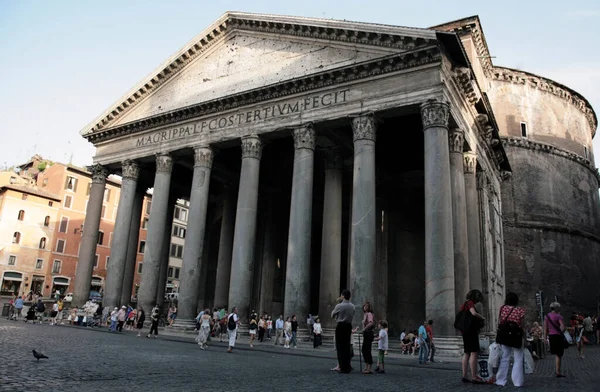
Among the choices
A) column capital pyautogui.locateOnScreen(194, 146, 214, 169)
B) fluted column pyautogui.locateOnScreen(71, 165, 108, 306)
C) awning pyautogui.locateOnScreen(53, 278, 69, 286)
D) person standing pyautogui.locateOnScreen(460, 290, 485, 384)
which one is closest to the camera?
person standing pyautogui.locateOnScreen(460, 290, 485, 384)

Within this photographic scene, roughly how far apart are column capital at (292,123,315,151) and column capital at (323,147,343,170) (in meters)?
2.08

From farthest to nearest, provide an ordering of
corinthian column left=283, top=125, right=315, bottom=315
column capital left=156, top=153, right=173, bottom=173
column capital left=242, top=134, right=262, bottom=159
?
column capital left=156, top=153, right=173, bottom=173 < column capital left=242, top=134, right=262, bottom=159 < corinthian column left=283, top=125, right=315, bottom=315

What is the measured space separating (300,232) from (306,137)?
11.7 feet

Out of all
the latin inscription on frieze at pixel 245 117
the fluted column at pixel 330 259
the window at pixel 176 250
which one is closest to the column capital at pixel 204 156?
the latin inscription on frieze at pixel 245 117

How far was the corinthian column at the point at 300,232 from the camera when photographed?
16.2 meters

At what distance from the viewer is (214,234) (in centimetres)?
2922

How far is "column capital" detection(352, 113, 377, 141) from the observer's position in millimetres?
16047

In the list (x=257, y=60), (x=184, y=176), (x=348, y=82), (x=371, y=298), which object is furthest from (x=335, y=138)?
(x=184, y=176)

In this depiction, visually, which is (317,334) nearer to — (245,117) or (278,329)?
(278,329)

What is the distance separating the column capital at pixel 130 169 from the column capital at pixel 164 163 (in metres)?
1.95

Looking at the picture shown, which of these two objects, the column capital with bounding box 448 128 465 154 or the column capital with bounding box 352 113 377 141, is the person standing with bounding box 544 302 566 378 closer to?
the column capital with bounding box 352 113 377 141

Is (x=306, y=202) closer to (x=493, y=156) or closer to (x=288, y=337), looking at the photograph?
(x=288, y=337)

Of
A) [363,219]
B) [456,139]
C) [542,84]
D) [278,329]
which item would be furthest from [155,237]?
[542,84]

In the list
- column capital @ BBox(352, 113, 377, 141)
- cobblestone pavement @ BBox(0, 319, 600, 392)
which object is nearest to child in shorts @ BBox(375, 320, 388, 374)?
cobblestone pavement @ BBox(0, 319, 600, 392)
